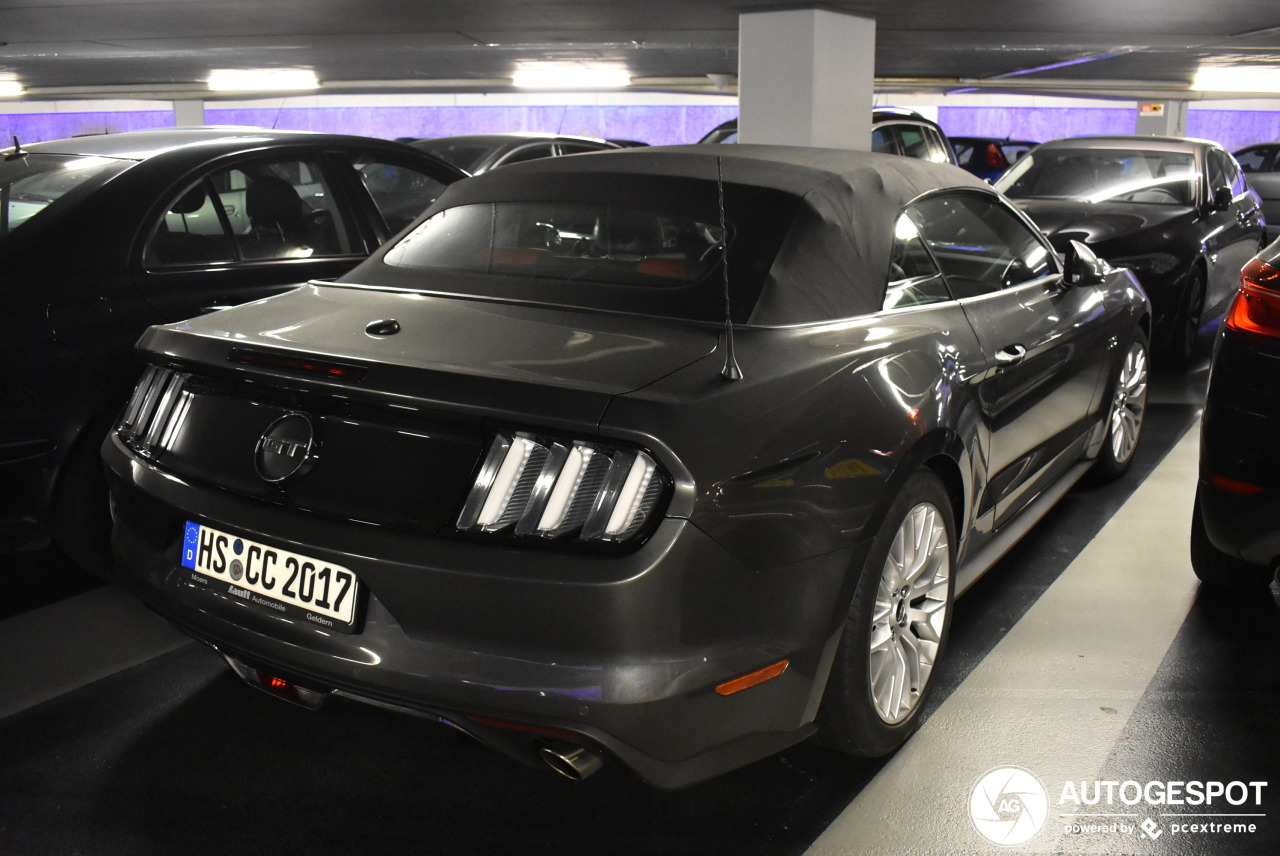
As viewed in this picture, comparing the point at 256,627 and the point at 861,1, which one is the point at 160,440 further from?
the point at 861,1

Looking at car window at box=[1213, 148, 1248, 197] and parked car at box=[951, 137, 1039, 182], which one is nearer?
car window at box=[1213, 148, 1248, 197]

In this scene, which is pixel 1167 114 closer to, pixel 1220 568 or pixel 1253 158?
pixel 1253 158

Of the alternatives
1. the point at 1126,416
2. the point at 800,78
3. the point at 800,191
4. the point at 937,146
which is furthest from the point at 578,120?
the point at 800,191

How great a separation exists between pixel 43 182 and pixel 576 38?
839 cm

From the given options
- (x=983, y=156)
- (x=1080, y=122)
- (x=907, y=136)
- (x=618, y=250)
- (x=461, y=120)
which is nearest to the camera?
(x=618, y=250)

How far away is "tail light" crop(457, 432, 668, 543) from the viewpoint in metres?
1.80

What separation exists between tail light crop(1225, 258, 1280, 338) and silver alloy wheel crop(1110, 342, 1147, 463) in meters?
1.17

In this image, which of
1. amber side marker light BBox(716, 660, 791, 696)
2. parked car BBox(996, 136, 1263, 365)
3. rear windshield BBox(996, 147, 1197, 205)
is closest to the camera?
amber side marker light BBox(716, 660, 791, 696)

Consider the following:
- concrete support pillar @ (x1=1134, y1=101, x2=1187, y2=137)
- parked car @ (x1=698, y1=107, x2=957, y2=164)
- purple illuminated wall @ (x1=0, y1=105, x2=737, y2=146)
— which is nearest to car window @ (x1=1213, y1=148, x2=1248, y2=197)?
parked car @ (x1=698, y1=107, x2=957, y2=164)

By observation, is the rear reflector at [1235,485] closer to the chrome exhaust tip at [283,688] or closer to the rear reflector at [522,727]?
the rear reflector at [522,727]

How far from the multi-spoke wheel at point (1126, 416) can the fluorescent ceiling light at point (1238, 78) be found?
13625mm

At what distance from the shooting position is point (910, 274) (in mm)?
2727

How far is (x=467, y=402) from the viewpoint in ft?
6.22

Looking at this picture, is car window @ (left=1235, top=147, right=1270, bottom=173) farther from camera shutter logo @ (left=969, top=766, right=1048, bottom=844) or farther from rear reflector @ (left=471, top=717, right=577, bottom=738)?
rear reflector @ (left=471, top=717, right=577, bottom=738)
